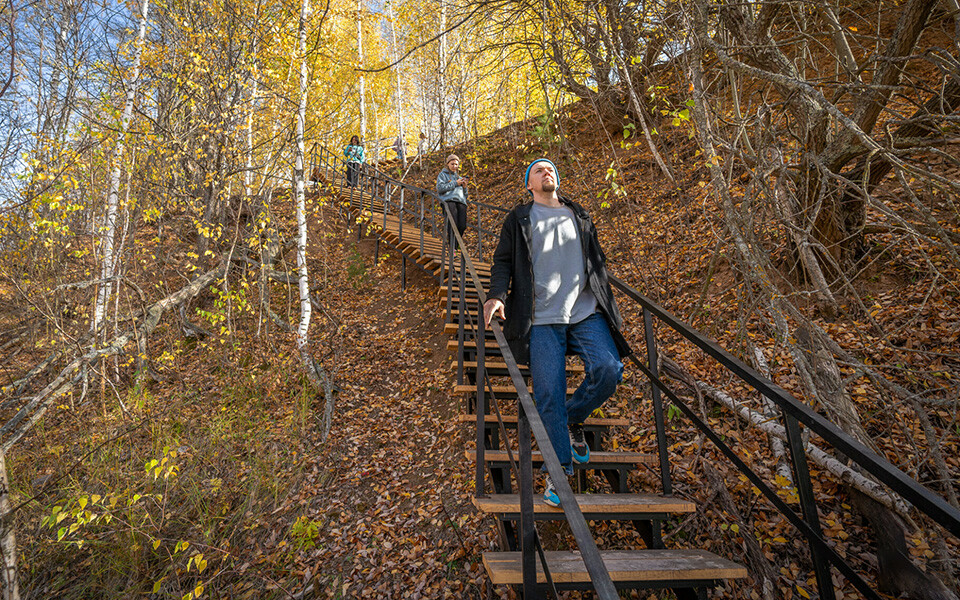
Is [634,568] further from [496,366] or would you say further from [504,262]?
[496,366]

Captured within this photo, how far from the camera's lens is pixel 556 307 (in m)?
2.40

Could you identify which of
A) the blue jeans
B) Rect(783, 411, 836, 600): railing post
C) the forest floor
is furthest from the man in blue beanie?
the forest floor

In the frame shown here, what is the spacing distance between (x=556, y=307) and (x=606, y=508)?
1117 millimetres

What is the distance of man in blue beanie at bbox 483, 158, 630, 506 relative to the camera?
229 centimetres

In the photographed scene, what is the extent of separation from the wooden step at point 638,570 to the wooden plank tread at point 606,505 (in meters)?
0.23

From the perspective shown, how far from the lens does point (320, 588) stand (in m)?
3.03

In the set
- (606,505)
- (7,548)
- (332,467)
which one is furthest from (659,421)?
(7,548)

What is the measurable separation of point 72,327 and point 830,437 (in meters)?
8.16

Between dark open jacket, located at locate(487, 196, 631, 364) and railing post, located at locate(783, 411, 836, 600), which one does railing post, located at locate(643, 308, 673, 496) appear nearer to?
dark open jacket, located at locate(487, 196, 631, 364)

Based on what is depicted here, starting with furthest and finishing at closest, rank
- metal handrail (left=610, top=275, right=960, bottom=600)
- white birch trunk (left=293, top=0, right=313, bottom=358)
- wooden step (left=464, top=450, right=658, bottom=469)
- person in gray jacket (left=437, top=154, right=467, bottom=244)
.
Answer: person in gray jacket (left=437, top=154, right=467, bottom=244) → white birch trunk (left=293, top=0, right=313, bottom=358) → wooden step (left=464, top=450, right=658, bottom=469) → metal handrail (left=610, top=275, right=960, bottom=600)

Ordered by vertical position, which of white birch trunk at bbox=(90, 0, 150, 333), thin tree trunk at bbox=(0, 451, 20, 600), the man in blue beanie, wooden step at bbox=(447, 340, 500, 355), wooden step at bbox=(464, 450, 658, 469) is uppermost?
white birch trunk at bbox=(90, 0, 150, 333)

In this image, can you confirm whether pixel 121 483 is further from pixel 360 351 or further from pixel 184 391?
pixel 360 351

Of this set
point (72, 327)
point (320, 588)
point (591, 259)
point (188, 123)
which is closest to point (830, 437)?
point (591, 259)

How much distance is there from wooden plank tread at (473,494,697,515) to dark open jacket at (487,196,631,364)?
30.6 inches
